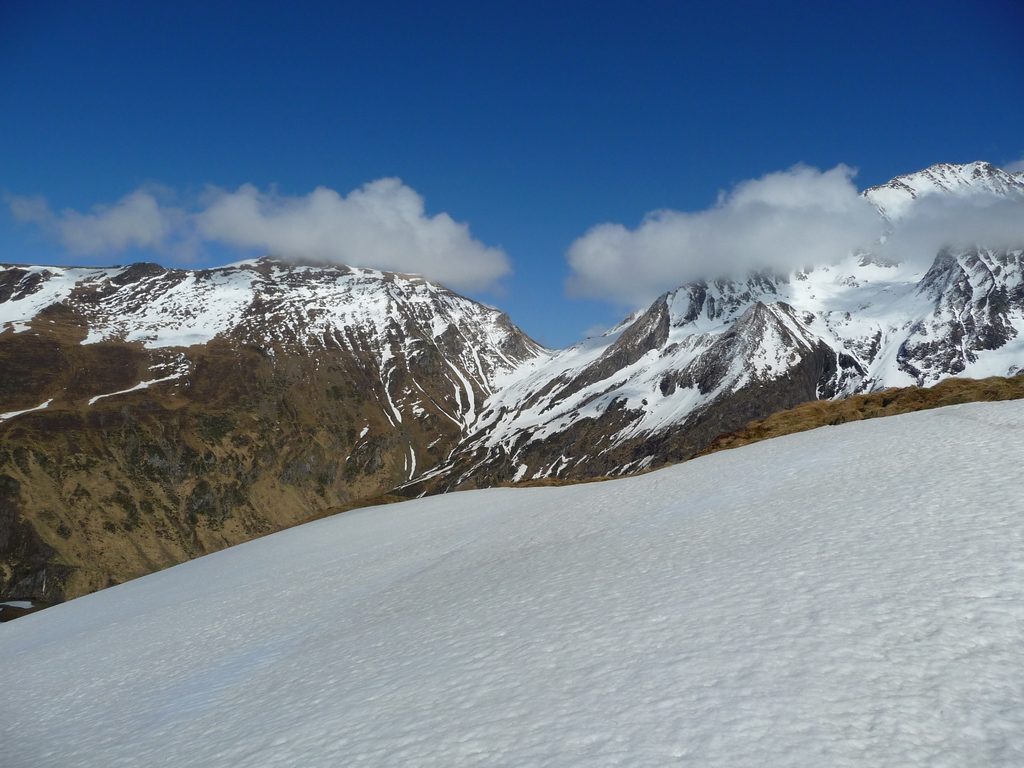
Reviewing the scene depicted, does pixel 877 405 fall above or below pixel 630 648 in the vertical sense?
above

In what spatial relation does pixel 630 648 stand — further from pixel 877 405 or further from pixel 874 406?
pixel 877 405

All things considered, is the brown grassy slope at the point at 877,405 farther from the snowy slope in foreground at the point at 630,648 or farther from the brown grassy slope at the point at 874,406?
the snowy slope in foreground at the point at 630,648

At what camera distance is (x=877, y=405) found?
37.2 metres

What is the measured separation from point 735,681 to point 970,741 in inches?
83.7

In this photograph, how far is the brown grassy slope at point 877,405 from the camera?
32656 millimetres

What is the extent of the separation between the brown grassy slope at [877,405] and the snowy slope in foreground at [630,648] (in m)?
16.3

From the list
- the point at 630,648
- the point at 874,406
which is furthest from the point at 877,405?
the point at 630,648

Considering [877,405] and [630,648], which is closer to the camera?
[630,648]

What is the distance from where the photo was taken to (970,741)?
5598mm

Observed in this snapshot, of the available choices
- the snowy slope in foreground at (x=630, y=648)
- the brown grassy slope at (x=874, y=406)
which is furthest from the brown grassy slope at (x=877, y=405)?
the snowy slope in foreground at (x=630, y=648)

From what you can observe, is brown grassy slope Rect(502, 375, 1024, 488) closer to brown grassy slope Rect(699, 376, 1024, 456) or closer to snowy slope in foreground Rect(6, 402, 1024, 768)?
brown grassy slope Rect(699, 376, 1024, 456)

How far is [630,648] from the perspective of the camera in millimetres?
8492

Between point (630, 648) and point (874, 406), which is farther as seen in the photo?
point (874, 406)

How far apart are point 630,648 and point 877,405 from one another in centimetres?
3488
